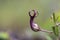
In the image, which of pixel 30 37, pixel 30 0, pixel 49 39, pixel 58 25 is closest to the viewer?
pixel 58 25

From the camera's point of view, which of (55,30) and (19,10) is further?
(19,10)

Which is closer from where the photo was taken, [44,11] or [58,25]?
[58,25]

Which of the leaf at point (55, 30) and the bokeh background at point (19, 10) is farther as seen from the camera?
the bokeh background at point (19, 10)

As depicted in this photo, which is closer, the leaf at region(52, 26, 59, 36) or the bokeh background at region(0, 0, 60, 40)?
the leaf at region(52, 26, 59, 36)

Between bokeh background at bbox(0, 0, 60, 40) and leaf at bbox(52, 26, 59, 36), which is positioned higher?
leaf at bbox(52, 26, 59, 36)

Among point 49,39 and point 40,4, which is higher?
point 49,39

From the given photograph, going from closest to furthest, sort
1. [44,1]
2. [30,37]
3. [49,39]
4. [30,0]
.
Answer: [49,39]
[30,37]
[44,1]
[30,0]

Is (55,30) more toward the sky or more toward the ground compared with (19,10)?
more toward the sky

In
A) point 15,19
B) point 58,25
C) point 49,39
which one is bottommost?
point 15,19

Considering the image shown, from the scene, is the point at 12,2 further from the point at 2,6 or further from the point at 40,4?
the point at 40,4

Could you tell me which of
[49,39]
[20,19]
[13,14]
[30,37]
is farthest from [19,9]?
[49,39]

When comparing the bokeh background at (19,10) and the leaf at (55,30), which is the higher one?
the leaf at (55,30)
